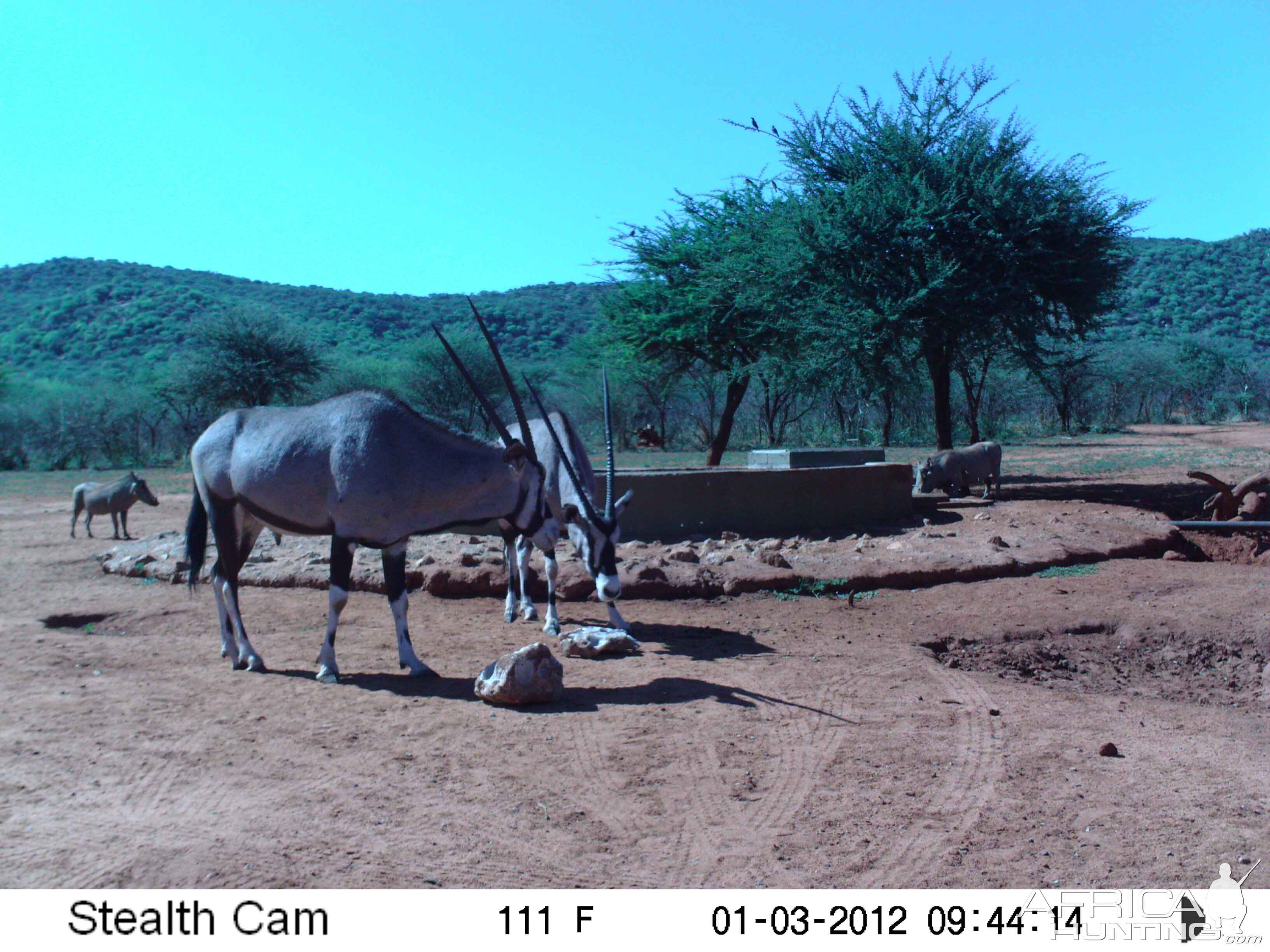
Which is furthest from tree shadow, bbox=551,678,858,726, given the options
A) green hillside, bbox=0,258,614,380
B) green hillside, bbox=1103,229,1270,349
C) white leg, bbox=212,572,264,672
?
green hillside, bbox=1103,229,1270,349

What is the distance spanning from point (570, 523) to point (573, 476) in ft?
1.83

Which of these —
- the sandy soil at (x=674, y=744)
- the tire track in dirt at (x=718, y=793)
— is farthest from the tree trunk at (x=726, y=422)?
the tire track in dirt at (x=718, y=793)

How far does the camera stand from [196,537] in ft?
23.3

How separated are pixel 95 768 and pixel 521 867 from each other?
91.9 inches

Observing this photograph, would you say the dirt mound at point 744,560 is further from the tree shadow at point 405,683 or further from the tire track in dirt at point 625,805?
the tire track in dirt at point 625,805

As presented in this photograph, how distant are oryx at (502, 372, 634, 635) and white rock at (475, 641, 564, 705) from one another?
3.89 ft

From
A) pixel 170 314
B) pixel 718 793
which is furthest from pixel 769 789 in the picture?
pixel 170 314

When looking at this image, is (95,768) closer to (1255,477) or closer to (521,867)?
(521,867)

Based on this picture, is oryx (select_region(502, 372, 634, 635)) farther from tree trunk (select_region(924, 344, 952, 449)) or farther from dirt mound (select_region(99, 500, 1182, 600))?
tree trunk (select_region(924, 344, 952, 449))

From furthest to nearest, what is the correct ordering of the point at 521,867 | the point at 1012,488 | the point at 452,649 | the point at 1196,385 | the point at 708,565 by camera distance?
the point at 1196,385
the point at 1012,488
the point at 708,565
the point at 452,649
the point at 521,867

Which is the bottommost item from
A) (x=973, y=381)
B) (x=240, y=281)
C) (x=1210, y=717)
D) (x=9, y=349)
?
(x=1210, y=717)

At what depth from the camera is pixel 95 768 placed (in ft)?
14.5

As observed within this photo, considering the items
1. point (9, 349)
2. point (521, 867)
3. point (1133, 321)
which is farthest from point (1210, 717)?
point (1133, 321)

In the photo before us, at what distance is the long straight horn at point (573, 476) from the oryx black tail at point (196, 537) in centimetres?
258
